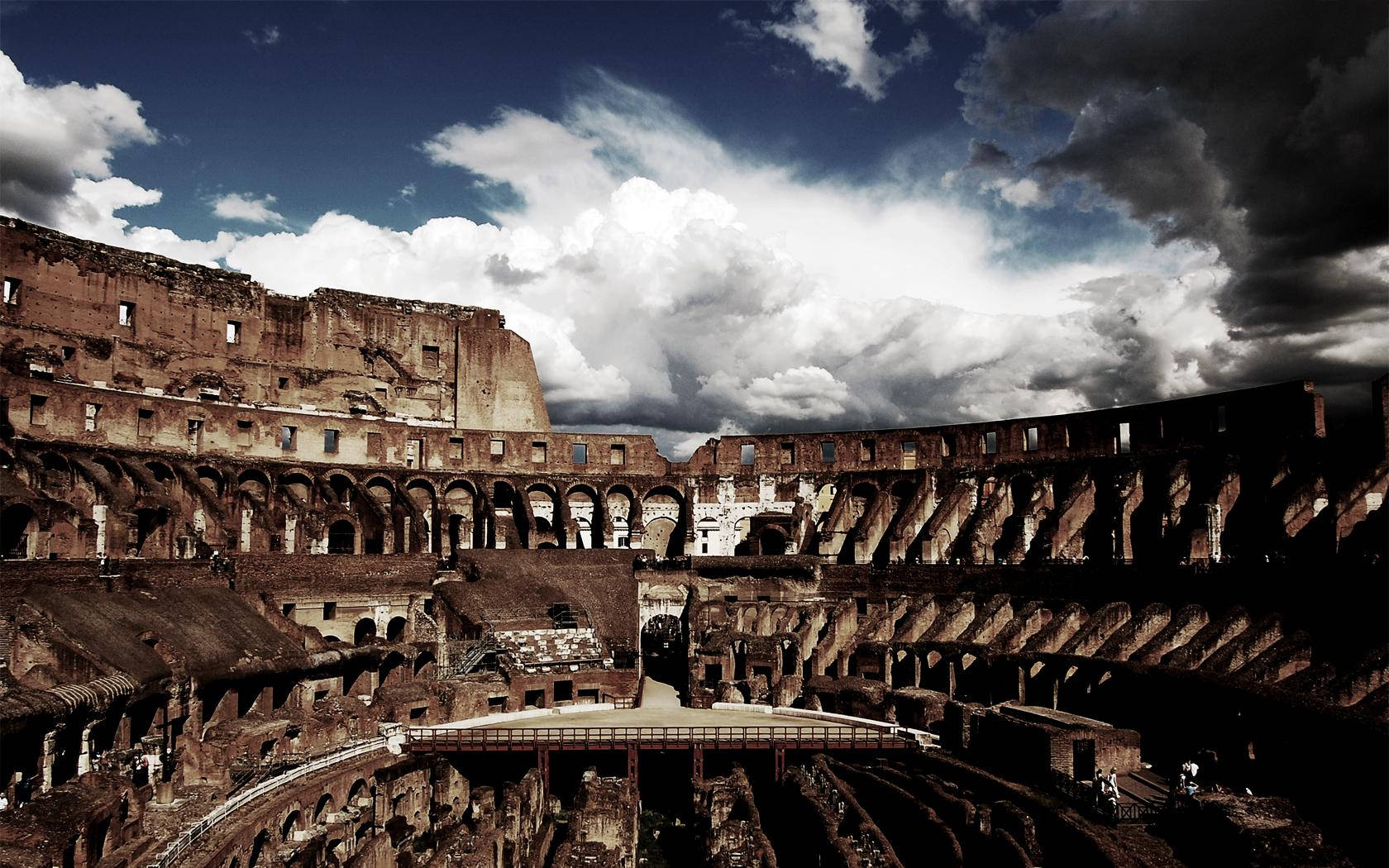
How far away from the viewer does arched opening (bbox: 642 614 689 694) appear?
4203 centimetres

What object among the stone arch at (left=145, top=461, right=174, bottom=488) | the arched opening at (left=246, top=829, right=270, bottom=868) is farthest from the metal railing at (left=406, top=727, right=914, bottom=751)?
the stone arch at (left=145, top=461, right=174, bottom=488)

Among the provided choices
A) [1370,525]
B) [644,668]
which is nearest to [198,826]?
[644,668]

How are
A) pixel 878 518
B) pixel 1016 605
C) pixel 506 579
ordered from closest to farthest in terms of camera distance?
pixel 1016 605, pixel 506 579, pixel 878 518

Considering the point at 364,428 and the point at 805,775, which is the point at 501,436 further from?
the point at 805,775

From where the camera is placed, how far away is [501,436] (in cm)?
5172

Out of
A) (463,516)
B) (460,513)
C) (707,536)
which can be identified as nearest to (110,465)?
(463,516)

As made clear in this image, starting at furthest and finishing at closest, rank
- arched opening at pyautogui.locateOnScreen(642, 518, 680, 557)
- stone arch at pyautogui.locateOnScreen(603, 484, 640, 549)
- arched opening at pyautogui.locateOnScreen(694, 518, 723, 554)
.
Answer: arched opening at pyautogui.locateOnScreen(642, 518, 680, 557)
stone arch at pyautogui.locateOnScreen(603, 484, 640, 549)
arched opening at pyautogui.locateOnScreen(694, 518, 723, 554)

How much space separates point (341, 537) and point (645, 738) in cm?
2157

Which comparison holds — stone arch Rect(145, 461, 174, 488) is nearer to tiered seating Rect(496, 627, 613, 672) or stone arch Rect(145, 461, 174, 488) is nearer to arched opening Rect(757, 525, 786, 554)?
tiered seating Rect(496, 627, 613, 672)

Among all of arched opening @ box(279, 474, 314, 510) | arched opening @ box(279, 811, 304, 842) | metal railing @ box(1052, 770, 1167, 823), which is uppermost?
arched opening @ box(279, 474, 314, 510)

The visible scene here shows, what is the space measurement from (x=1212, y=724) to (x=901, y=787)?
759 cm

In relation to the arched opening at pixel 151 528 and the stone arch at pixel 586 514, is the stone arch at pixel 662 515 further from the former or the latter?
the arched opening at pixel 151 528

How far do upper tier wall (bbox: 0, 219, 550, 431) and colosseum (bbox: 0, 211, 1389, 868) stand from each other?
6.7 inches

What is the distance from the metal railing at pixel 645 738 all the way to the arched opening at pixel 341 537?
1631 cm
